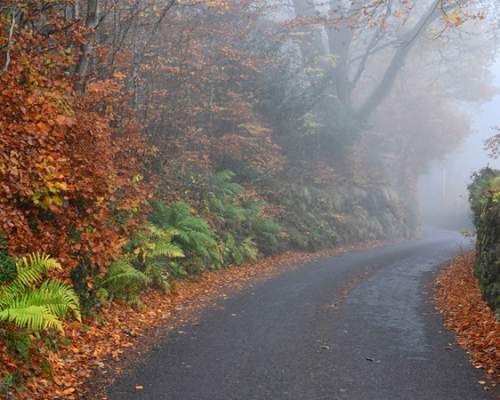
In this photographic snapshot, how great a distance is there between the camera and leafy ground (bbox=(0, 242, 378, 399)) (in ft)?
18.5

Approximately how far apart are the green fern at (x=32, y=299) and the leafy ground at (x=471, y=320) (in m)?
4.99

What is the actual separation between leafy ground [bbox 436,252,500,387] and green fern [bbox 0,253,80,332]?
16.4 feet

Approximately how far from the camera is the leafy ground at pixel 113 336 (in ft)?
18.5

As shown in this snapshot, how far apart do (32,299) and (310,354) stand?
12.2ft

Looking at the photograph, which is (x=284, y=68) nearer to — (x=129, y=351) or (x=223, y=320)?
(x=223, y=320)

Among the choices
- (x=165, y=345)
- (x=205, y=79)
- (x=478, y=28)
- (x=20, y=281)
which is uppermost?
(x=478, y=28)

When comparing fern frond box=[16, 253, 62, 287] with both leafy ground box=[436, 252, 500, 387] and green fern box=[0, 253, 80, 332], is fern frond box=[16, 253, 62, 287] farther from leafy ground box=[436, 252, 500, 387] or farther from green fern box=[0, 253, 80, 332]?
leafy ground box=[436, 252, 500, 387]

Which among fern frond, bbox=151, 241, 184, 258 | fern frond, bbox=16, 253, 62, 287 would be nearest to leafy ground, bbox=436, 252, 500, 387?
fern frond, bbox=151, 241, 184, 258

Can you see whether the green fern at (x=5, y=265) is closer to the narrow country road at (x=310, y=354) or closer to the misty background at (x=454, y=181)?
the narrow country road at (x=310, y=354)

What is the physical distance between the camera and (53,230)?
7.28 m

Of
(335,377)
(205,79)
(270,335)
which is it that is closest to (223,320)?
(270,335)

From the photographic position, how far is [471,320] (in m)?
9.23

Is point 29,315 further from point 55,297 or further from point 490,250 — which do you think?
point 490,250

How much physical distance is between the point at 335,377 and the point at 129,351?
2.74m
